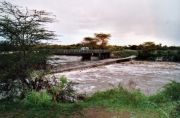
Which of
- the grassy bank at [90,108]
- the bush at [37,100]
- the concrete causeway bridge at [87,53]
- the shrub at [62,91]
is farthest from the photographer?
the concrete causeway bridge at [87,53]

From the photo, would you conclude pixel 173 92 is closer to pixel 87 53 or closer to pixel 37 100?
pixel 37 100

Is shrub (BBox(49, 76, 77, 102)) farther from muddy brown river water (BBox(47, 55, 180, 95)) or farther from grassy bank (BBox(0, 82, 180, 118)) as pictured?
muddy brown river water (BBox(47, 55, 180, 95))

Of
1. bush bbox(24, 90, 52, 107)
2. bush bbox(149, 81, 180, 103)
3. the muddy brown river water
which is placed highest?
bush bbox(24, 90, 52, 107)

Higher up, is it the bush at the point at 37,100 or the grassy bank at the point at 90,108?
the bush at the point at 37,100

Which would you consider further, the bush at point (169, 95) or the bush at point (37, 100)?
the bush at point (169, 95)

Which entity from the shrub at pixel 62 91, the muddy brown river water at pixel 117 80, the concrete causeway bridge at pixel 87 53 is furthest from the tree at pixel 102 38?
the shrub at pixel 62 91

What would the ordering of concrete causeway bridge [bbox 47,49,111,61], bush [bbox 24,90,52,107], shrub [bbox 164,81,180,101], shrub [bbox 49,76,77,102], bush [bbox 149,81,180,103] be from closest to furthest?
bush [bbox 24,90,52,107] < shrub [bbox 49,76,77,102] < bush [bbox 149,81,180,103] < shrub [bbox 164,81,180,101] < concrete causeway bridge [bbox 47,49,111,61]

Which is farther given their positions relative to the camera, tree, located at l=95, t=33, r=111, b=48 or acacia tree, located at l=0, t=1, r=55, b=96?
tree, located at l=95, t=33, r=111, b=48

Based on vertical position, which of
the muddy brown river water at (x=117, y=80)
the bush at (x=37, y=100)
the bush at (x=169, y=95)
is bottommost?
the muddy brown river water at (x=117, y=80)

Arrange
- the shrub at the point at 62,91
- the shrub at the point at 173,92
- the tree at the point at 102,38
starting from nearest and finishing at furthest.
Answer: the shrub at the point at 62,91 → the shrub at the point at 173,92 → the tree at the point at 102,38

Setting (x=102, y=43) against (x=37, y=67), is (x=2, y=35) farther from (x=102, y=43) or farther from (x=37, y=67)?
(x=102, y=43)

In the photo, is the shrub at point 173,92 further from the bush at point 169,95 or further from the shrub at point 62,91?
the shrub at point 62,91

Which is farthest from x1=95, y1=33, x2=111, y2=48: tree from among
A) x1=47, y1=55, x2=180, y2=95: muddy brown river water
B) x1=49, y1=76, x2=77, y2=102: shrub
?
x1=49, y1=76, x2=77, y2=102: shrub

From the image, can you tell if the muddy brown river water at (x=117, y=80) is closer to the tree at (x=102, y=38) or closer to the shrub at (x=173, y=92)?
the shrub at (x=173, y=92)
